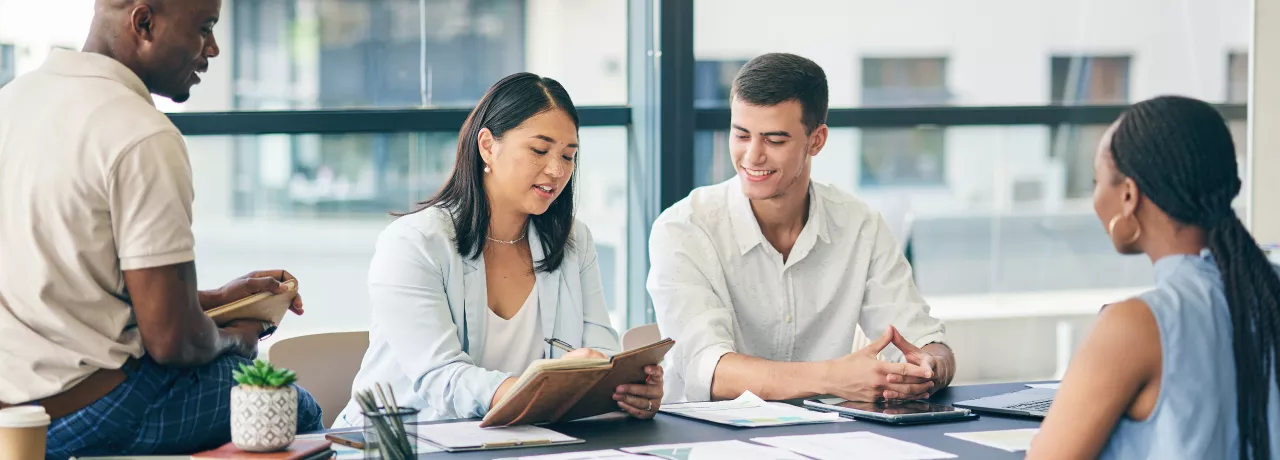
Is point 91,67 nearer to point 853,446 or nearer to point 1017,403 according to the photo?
point 853,446

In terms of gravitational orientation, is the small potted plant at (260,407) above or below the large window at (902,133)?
below

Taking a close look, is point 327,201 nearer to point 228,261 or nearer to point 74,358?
point 228,261

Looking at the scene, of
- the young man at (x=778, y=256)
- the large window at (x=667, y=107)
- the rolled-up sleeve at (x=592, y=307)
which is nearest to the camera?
the rolled-up sleeve at (x=592, y=307)

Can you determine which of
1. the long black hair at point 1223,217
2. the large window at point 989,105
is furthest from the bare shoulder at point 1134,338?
the large window at point 989,105

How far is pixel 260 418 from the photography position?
1828mm

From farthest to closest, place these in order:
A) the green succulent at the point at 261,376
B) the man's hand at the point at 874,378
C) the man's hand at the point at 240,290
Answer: the man's hand at the point at 874,378 → the man's hand at the point at 240,290 → the green succulent at the point at 261,376

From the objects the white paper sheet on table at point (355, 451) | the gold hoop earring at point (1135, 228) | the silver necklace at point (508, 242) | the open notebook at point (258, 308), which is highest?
the gold hoop earring at point (1135, 228)

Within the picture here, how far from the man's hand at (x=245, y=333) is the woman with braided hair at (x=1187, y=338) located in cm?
131

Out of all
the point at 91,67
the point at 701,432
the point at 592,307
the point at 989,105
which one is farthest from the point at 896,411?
the point at 989,105

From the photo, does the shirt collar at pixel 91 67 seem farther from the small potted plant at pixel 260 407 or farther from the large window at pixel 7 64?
the large window at pixel 7 64

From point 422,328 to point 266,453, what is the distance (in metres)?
0.63

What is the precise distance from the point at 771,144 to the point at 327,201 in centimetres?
182

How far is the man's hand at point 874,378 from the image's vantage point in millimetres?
2533

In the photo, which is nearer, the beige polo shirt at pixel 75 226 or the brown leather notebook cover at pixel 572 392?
the beige polo shirt at pixel 75 226
